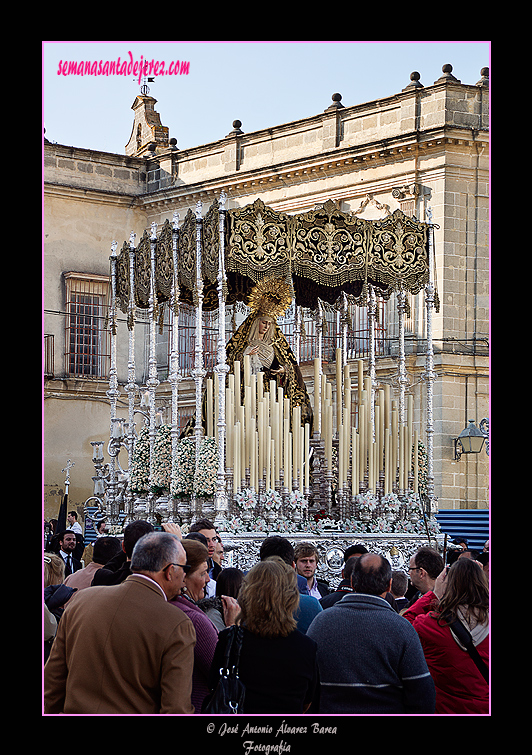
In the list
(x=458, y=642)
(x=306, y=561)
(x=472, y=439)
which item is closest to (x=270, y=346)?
(x=472, y=439)

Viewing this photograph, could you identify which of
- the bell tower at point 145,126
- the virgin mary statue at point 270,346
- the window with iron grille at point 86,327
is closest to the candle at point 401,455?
the virgin mary statue at point 270,346

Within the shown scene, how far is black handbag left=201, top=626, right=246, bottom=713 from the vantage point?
12.5 feet

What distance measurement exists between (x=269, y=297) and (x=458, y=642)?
7.48m

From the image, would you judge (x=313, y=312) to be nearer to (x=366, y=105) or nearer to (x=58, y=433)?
(x=366, y=105)

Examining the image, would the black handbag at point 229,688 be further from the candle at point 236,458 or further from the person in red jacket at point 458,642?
the candle at point 236,458

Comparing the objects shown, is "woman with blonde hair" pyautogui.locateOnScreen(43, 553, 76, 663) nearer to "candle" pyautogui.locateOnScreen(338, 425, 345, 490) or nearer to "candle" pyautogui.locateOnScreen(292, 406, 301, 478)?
"candle" pyautogui.locateOnScreen(292, 406, 301, 478)

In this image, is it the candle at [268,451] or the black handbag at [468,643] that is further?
the candle at [268,451]

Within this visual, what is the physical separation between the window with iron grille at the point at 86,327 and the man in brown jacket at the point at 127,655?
57.4ft

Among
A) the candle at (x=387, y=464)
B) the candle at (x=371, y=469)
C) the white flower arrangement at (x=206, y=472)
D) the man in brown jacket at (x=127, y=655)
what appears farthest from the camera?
the candle at (x=387, y=464)

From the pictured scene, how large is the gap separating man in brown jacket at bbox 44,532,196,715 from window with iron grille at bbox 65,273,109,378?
1750 centimetres

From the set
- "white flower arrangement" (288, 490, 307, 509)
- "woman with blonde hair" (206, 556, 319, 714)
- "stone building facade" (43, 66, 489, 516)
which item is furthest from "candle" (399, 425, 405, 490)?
"woman with blonde hair" (206, 556, 319, 714)

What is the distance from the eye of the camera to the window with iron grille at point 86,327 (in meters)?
21.2
